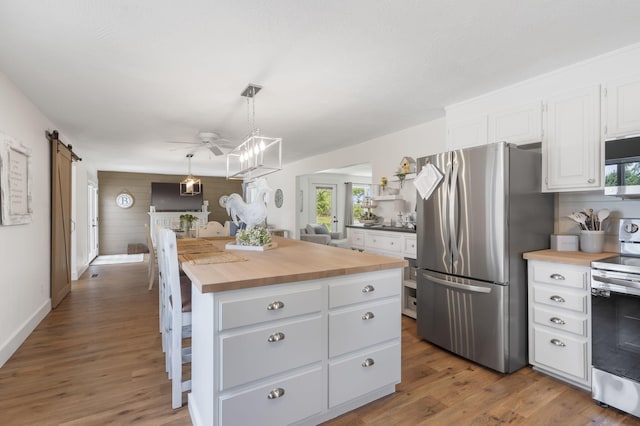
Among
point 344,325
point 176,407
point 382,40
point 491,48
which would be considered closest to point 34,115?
point 176,407

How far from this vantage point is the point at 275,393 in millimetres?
1669

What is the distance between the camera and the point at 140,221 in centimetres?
960

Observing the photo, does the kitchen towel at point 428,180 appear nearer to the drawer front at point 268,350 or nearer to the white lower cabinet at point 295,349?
the white lower cabinet at point 295,349

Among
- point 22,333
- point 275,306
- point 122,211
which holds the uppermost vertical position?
point 122,211

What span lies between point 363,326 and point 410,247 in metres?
1.83

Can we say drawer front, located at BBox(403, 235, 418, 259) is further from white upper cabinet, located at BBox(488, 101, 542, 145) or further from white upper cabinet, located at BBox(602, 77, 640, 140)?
white upper cabinet, located at BBox(602, 77, 640, 140)

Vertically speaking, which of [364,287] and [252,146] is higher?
[252,146]

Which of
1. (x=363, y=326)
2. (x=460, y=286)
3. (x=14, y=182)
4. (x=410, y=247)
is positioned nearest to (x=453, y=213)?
(x=460, y=286)

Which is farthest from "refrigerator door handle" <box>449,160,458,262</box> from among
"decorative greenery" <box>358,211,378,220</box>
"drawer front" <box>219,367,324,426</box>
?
"decorative greenery" <box>358,211,378,220</box>

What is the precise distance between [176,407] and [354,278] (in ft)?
4.55

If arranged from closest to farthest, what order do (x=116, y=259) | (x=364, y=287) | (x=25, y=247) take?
(x=364, y=287)
(x=25, y=247)
(x=116, y=259)

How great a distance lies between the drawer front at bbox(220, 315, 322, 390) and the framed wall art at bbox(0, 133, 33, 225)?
95.3 inches

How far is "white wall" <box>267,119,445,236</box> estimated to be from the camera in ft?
13.4

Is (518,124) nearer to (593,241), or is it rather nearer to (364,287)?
(593,241)
